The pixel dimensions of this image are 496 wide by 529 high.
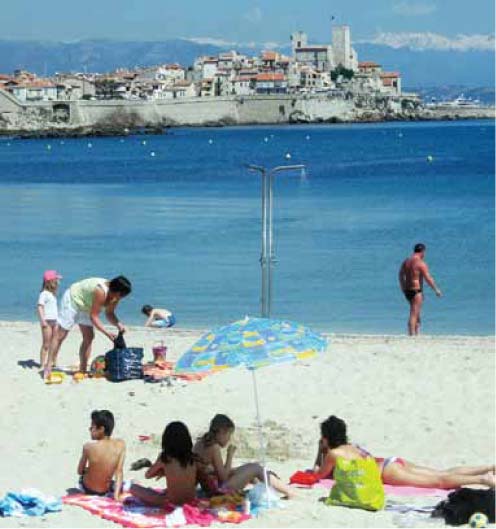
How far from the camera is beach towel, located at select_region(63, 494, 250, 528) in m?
7.48

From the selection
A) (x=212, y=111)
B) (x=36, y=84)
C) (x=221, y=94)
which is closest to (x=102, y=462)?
(x=212, y=111)

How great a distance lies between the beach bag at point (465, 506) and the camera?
286 inches

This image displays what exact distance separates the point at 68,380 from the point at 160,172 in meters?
51.9

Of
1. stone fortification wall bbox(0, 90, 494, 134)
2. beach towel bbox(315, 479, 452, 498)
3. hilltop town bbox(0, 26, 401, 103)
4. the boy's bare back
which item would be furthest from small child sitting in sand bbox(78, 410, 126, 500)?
hilltop town bbox(0, 26, 401, 103)

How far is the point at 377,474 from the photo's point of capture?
7703mm

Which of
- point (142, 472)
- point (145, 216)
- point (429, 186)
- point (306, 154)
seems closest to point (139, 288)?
point (142, 472)

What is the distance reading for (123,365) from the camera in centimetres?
1098

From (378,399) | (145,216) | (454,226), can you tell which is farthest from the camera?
(145,216)

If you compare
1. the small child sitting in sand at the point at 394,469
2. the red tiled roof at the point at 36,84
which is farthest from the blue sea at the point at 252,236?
the red tiled roof at the point at 36,84

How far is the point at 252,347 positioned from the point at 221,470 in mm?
838

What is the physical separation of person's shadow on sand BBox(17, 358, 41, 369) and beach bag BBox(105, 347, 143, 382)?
983mm

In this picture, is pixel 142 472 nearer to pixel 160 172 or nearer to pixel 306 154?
pixel 160 172

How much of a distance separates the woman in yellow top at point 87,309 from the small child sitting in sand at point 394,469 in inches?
117

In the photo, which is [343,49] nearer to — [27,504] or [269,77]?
[269,77]
